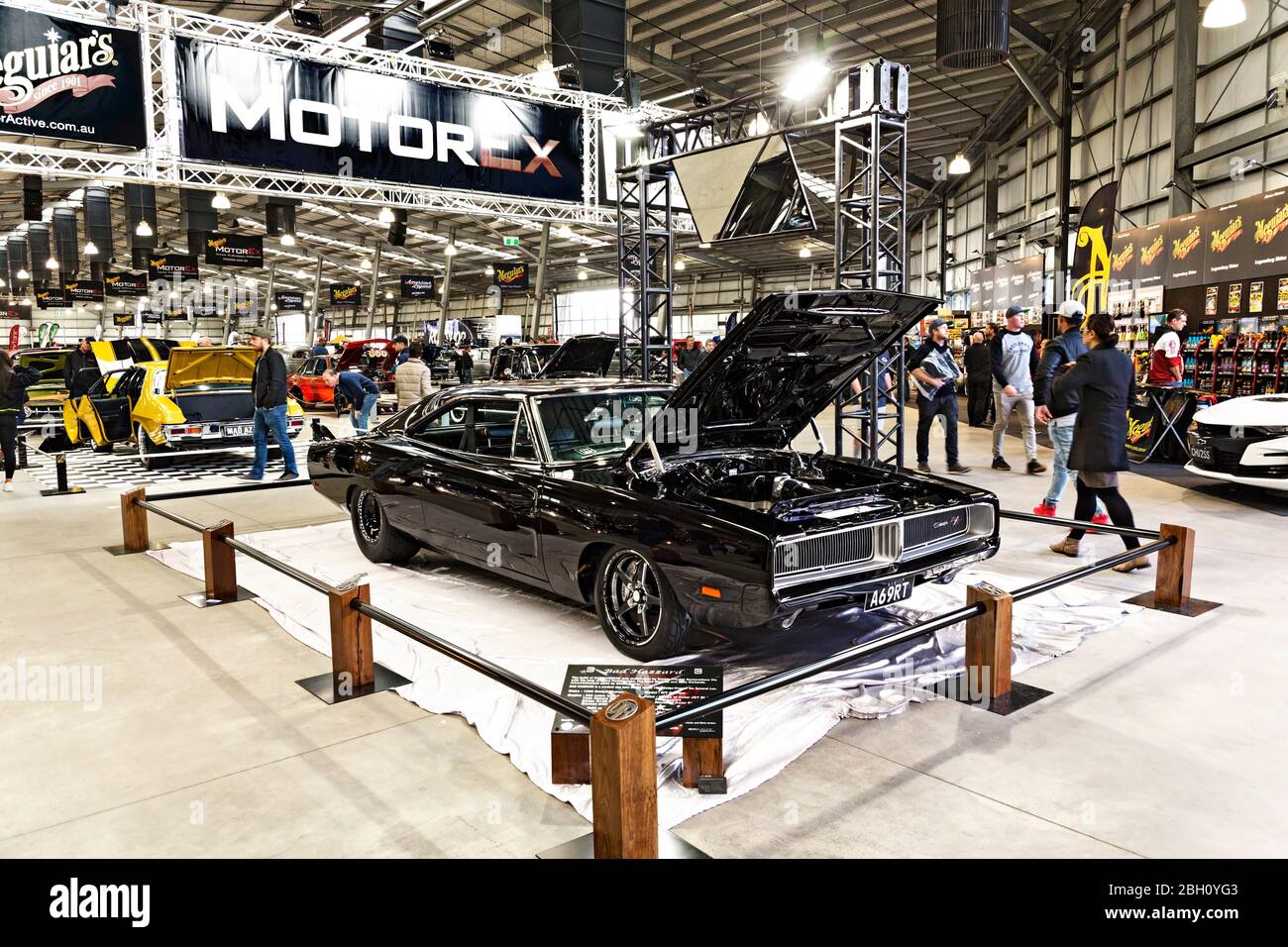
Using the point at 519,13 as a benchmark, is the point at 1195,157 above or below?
below

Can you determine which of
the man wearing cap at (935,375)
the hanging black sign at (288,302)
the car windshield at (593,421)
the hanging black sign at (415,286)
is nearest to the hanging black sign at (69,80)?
the car windshield at (593,421)

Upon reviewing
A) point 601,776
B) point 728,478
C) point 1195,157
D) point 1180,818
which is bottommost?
point 1180,818

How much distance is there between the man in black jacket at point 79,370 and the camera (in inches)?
506

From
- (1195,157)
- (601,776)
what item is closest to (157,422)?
(601,776)

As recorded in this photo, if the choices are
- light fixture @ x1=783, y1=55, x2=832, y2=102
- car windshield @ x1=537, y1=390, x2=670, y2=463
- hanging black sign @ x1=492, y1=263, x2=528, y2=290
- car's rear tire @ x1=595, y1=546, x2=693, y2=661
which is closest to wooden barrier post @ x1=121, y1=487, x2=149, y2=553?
car windshield @ x1=537, y1=390, x2=670, y2=463

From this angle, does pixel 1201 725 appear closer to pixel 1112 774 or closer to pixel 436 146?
pixel 1112 774

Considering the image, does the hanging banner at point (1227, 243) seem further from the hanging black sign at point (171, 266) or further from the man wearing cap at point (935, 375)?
the hanging black sign at point (171, 266)

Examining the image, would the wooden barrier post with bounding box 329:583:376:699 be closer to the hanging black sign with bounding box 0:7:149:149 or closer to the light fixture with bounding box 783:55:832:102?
the hanging black sign with bounding box 0:7:149:149

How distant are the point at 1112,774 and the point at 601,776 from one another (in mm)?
1881

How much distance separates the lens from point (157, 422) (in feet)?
35.6

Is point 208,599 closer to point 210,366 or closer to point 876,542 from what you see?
point 876,542

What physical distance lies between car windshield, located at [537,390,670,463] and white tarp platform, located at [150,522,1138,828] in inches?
34.9

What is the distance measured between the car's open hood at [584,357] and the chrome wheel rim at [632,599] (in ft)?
32.2

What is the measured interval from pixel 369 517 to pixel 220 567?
1088mm
